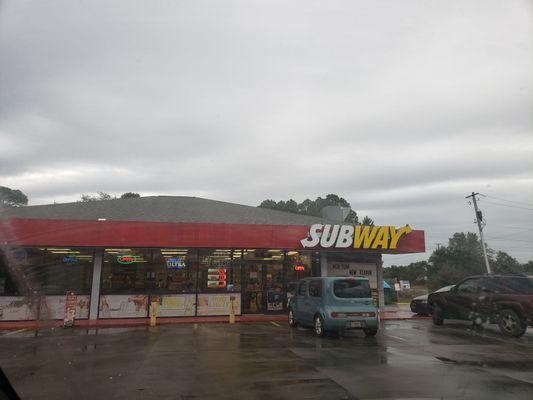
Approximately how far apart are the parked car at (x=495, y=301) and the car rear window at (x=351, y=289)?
405 cm

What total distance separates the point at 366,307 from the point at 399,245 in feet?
23.7

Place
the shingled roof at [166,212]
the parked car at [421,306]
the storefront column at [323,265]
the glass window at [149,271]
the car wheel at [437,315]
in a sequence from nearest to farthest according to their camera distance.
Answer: the car wheel at [437,315]
the glass window at [149,271]
the parked car at [421,306]
the storefront column at [323,265]
the shingled roof at [166,212]

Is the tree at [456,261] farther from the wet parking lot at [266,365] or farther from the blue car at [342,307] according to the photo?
the wet parking lot at [266,365]

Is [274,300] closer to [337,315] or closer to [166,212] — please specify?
[337,315]

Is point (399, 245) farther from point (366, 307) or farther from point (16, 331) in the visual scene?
point (16, 331)

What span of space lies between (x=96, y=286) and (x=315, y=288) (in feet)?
31.0

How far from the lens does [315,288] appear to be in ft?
43.5

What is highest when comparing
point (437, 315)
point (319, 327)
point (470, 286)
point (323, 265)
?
point (323, 265)

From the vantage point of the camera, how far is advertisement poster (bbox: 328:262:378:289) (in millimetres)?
19875

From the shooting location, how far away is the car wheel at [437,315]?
1573cm

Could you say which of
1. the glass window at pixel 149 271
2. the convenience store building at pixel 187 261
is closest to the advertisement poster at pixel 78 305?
the convenience store building at pixel 187 261

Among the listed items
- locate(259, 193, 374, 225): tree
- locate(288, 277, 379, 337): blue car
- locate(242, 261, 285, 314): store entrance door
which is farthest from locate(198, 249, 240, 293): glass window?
locate(259, 193, 374, 225): tree

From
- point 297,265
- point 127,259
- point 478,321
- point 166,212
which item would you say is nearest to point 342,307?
point 478,321

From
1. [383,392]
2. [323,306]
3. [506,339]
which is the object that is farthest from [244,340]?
[506,339]
